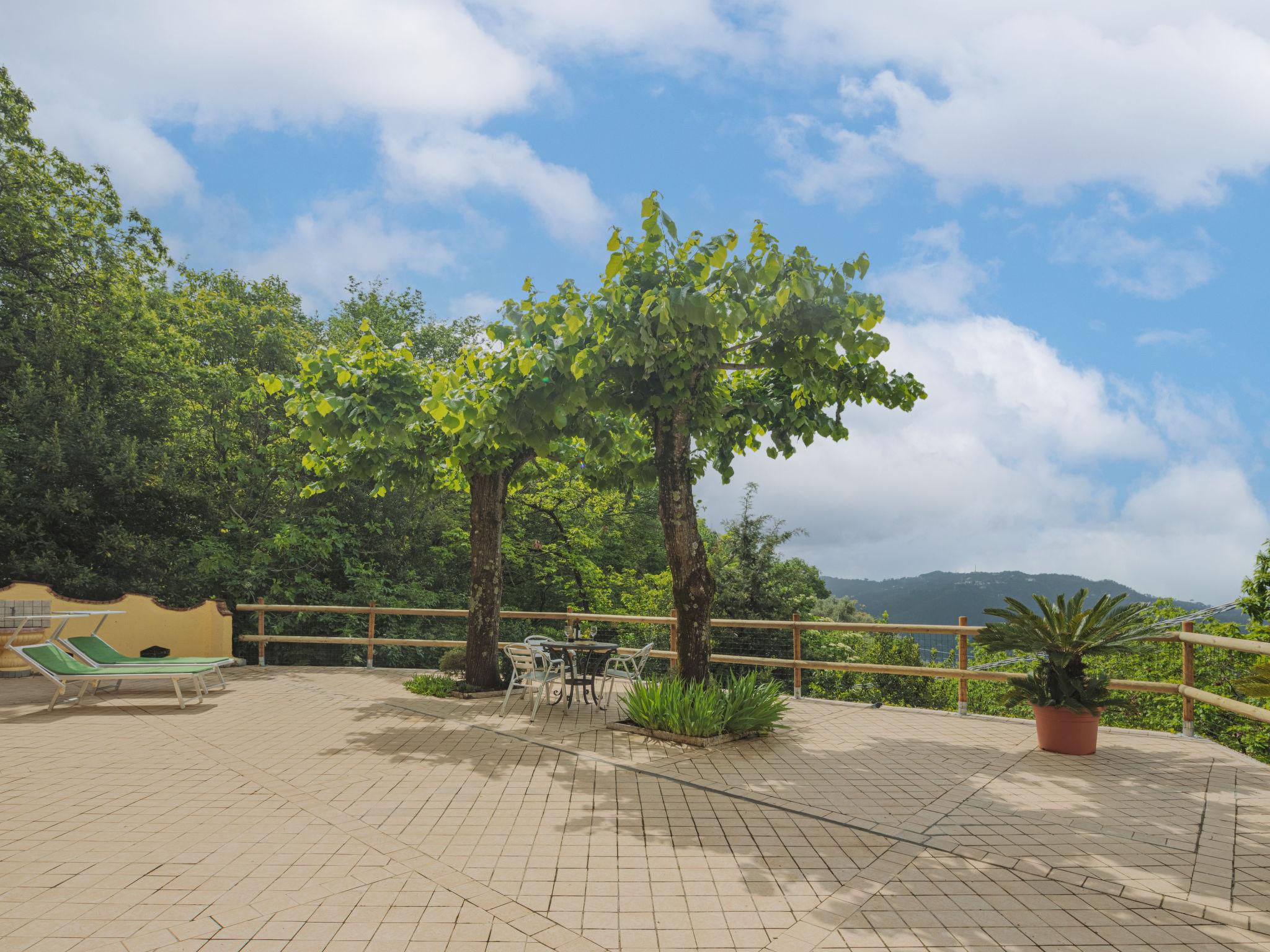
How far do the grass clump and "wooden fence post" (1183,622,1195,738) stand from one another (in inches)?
148

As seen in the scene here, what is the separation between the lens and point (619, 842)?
4.56 m

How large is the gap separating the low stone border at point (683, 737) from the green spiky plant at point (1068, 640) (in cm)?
242

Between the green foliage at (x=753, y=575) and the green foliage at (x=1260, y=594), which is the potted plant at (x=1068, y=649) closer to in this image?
the green foliage at (x=1260, y=594)

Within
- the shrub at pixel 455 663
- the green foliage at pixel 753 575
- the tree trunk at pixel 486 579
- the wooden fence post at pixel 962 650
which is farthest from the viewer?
the green foliage at pixel 753 575

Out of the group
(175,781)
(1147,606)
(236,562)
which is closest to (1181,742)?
(1147,606)

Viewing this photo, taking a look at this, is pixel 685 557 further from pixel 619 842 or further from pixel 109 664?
pixel 109 664

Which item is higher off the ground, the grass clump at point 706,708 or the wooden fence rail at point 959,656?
the wooden fence rail at point 959,656

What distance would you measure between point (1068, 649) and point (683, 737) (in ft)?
11.1

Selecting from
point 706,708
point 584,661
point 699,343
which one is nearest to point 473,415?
point 699,343

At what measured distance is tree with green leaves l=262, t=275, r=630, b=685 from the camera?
7672 millimetres

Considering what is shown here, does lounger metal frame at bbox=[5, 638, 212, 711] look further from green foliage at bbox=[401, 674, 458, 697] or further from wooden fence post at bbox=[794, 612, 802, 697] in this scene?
wooden fence post at bbox=[794, 612, 802, 697]

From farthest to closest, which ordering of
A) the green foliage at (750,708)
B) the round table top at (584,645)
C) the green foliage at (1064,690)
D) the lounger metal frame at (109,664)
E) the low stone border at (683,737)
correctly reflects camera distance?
the lounger metal frame at (109,664) → the round table top at (584,645) → the green foliage at (750,708) → the low stone border at (683,737) → the green foliage at (1064,690)

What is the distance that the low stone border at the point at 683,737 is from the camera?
7.14 metres

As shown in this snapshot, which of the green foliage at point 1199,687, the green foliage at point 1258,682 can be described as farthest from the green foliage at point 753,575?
the green foliage at point 1258,682
